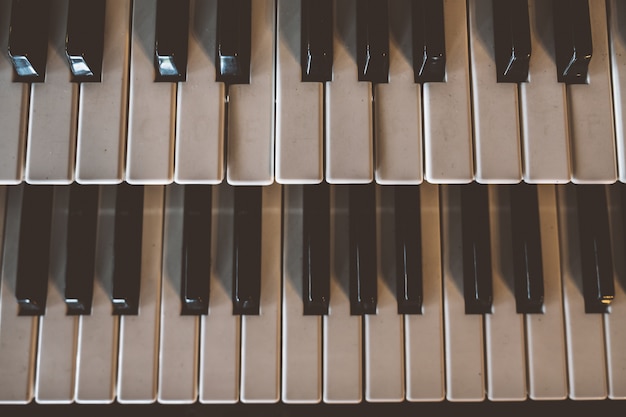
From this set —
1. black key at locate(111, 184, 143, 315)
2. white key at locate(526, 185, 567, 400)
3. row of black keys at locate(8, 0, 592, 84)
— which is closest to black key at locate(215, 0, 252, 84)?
row of black keys at locate(8, 0, 592, 84)

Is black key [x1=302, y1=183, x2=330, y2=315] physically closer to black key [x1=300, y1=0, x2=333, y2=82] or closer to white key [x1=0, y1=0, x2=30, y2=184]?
black key [x1=300, y1=0, x2=333, y2=82]

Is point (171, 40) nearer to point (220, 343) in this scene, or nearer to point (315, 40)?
point (315, 40)

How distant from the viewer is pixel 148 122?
92cm

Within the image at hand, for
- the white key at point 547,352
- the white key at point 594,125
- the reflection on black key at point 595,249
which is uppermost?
the white key at point 594,125

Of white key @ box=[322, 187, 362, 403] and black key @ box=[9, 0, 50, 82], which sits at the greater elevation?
black key @ box=[9, 0, 50, 82]

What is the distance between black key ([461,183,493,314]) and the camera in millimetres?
952

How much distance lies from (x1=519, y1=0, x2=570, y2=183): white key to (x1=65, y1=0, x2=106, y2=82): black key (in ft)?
1.99

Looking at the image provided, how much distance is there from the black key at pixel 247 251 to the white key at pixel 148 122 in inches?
4.8

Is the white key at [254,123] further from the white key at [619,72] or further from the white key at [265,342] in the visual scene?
the white key at [619,72]

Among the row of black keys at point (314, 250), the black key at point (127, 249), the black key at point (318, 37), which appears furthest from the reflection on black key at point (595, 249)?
the black key at point (127, 249)

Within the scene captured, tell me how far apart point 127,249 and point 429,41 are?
525mm

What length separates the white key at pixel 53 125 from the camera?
0.90 m

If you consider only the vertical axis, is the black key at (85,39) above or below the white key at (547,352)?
above

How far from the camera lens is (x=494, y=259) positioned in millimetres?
987
